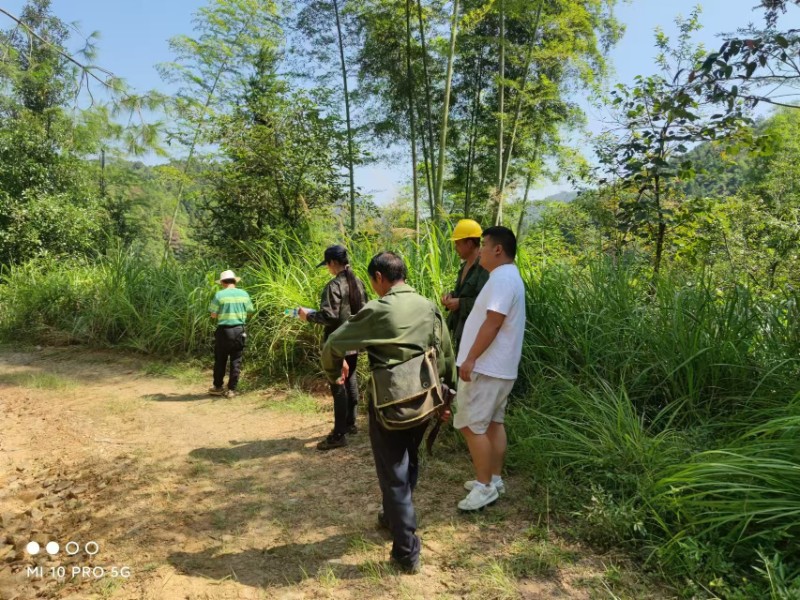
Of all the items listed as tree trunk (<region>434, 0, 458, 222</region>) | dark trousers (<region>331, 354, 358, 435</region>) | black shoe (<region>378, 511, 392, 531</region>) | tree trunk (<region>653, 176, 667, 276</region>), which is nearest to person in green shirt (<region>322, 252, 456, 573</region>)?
black shoe (<region>378, 511, 392, 531</region>)

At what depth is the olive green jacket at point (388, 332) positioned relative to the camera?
7.18ft

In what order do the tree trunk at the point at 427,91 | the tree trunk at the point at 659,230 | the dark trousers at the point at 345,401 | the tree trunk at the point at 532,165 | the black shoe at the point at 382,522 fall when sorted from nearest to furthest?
the black shoe at the point at 382,522 → the dark trousers at the point at 345,401 → the tree trunk at the point at 659,230 → the tree trunk at the point at 427,91 → the tree trunk at the point at 532,165

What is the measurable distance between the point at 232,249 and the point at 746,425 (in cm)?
717

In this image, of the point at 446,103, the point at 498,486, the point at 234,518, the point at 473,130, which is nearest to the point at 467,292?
the point at 498,486

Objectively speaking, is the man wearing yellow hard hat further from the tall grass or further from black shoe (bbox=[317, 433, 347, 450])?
black shoe (bbox=[317, 433, 347, 450])

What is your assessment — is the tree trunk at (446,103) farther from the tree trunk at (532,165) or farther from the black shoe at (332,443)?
the tree trunk at (532,165)

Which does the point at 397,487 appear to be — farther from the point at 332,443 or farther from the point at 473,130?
the point at 473,130

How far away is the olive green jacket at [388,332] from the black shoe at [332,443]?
155 centimetres

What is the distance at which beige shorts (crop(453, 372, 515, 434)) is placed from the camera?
258 centimetres

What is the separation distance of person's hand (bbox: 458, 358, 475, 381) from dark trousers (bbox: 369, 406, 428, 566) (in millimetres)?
451

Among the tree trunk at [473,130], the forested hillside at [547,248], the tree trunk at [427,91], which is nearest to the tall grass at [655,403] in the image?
the forested hillside at [547,248]

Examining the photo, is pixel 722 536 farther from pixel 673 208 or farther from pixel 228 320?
pixel 228 320

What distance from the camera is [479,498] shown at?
2678 millimetres

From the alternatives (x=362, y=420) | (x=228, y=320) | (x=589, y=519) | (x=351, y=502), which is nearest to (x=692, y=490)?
(x=589, y=519)
